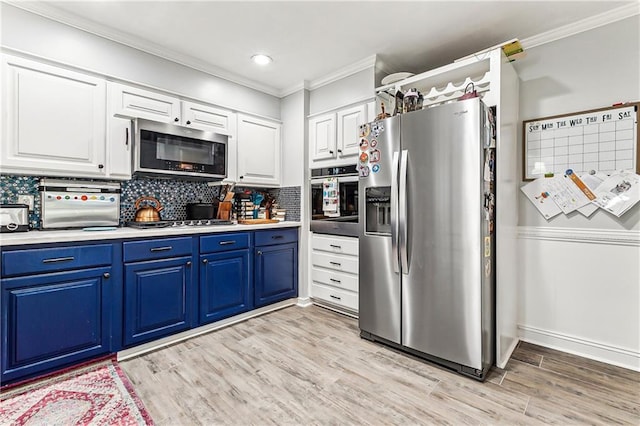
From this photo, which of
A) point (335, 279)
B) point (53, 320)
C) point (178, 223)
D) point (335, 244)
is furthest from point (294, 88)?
point (53, 320)

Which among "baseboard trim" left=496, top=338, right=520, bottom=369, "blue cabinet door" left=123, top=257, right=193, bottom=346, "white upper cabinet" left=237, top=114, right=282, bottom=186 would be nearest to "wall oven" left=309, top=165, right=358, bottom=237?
"white upper cabinet" left=237, top=114, right=282, bottom=186

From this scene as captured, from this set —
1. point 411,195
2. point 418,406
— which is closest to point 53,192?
point 411,195

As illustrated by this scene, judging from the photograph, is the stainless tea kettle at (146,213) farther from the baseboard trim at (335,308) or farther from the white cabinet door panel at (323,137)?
the baseboard trim at (335,308)

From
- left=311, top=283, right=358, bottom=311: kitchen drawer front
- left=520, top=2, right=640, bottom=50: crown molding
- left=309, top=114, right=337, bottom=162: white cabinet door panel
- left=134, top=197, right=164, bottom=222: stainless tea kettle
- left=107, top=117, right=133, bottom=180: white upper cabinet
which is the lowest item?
left=311, top=283, right=358, bottom=311: kitchen drawer front

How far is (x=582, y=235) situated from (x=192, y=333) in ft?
10.3

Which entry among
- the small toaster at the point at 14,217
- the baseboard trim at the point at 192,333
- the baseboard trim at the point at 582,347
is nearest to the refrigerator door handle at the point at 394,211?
the baseboard trim at the point at 582,347

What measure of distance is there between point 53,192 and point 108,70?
1.03 meters

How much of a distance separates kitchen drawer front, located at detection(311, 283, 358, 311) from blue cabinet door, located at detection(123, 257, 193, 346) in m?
1.33

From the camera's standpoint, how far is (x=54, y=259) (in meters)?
1.90

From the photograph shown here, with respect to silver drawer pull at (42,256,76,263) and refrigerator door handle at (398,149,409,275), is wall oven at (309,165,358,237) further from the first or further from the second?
silver drawer pull at (42,256,76,263)

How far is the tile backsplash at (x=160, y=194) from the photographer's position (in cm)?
221

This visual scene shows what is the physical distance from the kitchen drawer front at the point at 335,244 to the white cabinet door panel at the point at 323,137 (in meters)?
0.85

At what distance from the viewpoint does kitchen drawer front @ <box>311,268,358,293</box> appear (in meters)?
2.99

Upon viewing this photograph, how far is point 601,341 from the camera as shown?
2188 mm
